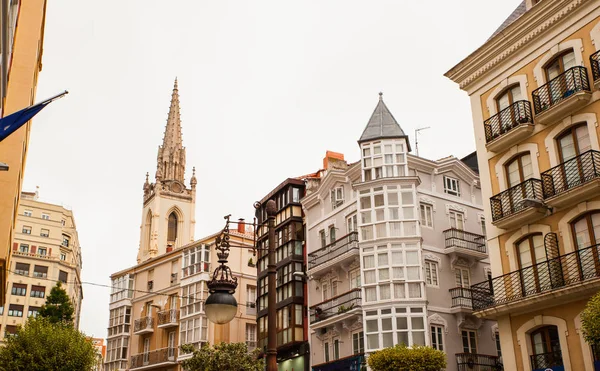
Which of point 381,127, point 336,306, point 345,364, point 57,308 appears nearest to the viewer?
point 345,364

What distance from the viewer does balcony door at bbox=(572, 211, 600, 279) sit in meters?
21.4

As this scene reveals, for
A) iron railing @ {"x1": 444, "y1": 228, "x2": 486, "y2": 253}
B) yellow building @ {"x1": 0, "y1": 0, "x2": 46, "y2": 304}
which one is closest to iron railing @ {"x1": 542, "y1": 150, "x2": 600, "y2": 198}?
iron railing @ {"x1": 444, "y1": 228, "x2": 486, "y2": 253}

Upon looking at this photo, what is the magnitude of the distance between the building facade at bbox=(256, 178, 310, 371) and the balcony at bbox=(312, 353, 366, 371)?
225 centimetres

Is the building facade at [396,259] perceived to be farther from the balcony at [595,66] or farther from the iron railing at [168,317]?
the iron railing at [168,317]

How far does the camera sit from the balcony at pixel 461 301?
36062mm

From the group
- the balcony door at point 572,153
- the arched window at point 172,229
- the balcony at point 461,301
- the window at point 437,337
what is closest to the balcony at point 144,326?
the window at point 437,337

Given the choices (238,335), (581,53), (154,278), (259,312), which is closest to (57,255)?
(154,278)

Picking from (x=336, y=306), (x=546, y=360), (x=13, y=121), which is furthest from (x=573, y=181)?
(x=336, y=306)

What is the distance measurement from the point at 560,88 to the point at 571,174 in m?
3.33

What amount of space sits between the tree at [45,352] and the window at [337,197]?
16.7 m

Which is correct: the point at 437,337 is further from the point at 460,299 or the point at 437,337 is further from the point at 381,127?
the point at 381,127

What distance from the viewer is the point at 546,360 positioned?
910 inches

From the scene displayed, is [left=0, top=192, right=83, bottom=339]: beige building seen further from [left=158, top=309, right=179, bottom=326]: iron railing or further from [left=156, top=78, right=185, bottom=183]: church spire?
[left=156, top=78, right=185, bottom=183]: church spire

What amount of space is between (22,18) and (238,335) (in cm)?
3680
